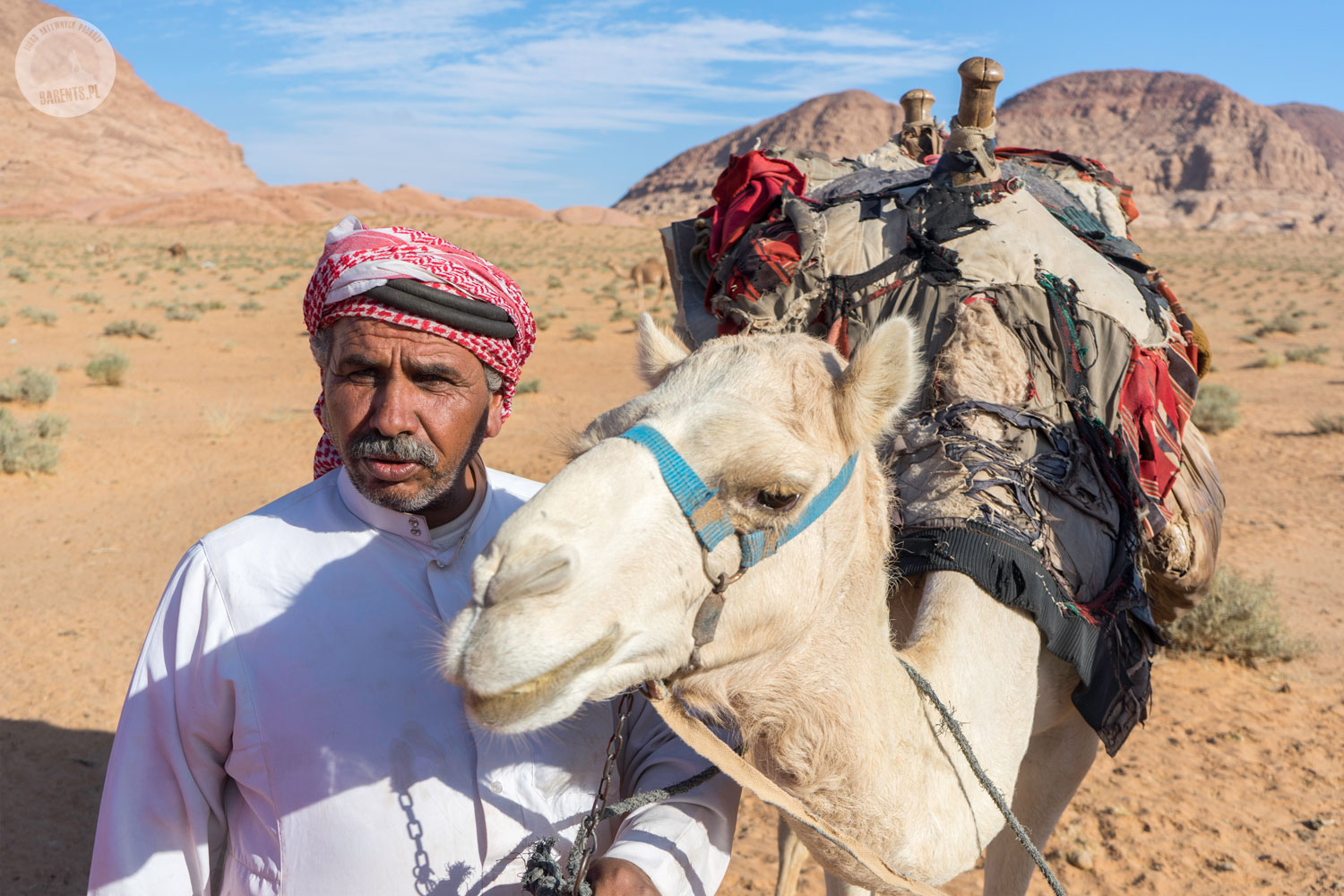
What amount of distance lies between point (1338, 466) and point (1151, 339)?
1015 centimetres

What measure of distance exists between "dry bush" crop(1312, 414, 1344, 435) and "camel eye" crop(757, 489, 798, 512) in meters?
13.8

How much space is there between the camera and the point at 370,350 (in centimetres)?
215

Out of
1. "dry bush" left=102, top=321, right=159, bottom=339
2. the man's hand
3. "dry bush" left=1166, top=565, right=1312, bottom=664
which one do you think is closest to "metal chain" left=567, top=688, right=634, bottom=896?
the man's hand

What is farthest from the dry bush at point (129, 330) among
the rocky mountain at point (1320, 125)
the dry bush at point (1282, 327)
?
the rocky mountain at point (1320, 125)

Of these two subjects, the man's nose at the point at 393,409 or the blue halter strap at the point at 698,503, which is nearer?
the blue halter strap at the point at 698,503

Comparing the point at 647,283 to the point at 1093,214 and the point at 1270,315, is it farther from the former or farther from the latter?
the point at 1093,214

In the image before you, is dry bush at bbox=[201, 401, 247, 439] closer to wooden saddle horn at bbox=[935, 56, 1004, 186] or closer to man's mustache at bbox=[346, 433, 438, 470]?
wooden saddle horn at bbox=[935, 56, 1004, 186]

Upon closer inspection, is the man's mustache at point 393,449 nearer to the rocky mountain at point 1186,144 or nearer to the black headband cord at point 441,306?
the black headband cord at point 441,306

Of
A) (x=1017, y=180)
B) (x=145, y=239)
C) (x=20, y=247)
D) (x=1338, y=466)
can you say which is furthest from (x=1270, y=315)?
(x=145, y=239)

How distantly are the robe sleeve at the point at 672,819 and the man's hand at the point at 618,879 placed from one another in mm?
30

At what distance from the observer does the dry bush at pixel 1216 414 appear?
12.6 meters

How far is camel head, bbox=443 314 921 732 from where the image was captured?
144 cm

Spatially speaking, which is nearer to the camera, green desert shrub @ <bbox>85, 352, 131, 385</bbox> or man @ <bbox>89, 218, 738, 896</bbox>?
man @ <bbox>89, 218, 738, 896</bbox>

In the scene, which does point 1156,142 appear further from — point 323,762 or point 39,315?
point 323,762
